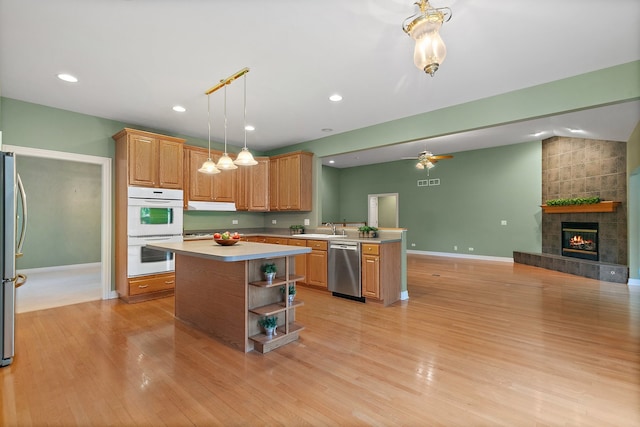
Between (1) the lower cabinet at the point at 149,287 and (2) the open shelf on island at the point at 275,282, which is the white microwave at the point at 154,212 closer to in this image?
(1) the lower cabinet at the point at 149,287

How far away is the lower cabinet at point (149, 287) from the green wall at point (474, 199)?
7.06 metres

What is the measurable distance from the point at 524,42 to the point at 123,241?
17.5 feet

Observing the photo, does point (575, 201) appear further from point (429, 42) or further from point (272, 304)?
point (272, 304)

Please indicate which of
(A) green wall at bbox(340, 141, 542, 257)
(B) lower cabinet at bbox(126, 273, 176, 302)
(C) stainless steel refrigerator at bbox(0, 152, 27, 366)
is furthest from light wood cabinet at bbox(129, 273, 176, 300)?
(A) green wall at bbox(340, 141, 542, 257)

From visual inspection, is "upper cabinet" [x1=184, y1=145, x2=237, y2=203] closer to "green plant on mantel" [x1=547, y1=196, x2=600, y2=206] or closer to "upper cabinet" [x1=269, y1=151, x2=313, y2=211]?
"upper cabinet" [x1=269, y1=151, x2=313, y2=211]

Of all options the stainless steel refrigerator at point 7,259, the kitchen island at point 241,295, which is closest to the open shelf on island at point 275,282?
the kitchen island at point 241,295

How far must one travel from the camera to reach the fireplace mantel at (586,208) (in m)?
5.73

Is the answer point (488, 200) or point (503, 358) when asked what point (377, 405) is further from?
point (488, 200)

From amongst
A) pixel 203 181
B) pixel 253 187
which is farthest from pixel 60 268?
pixel 253 187

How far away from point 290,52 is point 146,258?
355 cm

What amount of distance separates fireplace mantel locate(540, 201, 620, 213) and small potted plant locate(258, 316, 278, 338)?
270 inches

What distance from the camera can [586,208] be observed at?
20.0 ft

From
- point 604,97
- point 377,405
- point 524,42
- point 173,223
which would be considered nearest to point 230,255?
point 377,405

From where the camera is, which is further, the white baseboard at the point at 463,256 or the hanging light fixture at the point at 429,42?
the white baseboard at the point at 463,256
